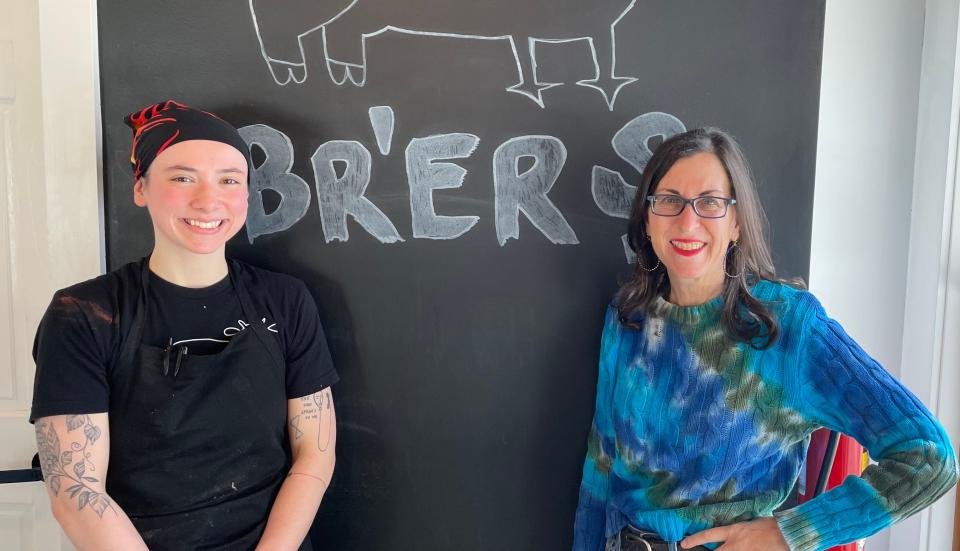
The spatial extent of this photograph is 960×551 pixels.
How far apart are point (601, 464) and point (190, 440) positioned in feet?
2.96

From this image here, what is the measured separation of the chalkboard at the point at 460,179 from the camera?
1.59 meters

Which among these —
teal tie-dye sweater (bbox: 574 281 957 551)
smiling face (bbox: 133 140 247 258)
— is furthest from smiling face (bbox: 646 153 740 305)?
smiling face (bbox: 133 140 247 258)

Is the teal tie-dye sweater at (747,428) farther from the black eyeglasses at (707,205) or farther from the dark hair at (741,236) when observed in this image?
the black eyeglasses at (707,205)

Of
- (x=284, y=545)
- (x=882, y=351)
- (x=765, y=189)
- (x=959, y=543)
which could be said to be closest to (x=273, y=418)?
(x=284, y=545)

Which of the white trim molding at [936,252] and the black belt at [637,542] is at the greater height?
the white trim molding at [936,252]

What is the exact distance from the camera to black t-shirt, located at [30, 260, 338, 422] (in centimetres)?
123

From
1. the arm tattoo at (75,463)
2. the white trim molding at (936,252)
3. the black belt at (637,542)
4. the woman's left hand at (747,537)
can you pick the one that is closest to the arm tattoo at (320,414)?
the arm tattoo at (75,463)

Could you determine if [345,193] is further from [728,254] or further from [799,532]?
[799,532]

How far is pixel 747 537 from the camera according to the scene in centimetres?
128

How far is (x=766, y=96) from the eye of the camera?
161 cm

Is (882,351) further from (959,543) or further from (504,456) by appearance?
(504,456)

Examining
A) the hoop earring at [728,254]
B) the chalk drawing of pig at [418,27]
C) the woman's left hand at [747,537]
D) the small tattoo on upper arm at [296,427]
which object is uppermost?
the chalk drawing of pig at [418,27]

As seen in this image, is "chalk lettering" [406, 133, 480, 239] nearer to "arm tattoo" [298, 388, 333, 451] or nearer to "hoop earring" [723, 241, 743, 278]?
"arm tattoo" [298, 388, 333, 451]

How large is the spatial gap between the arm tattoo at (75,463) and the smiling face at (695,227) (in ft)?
3.87
